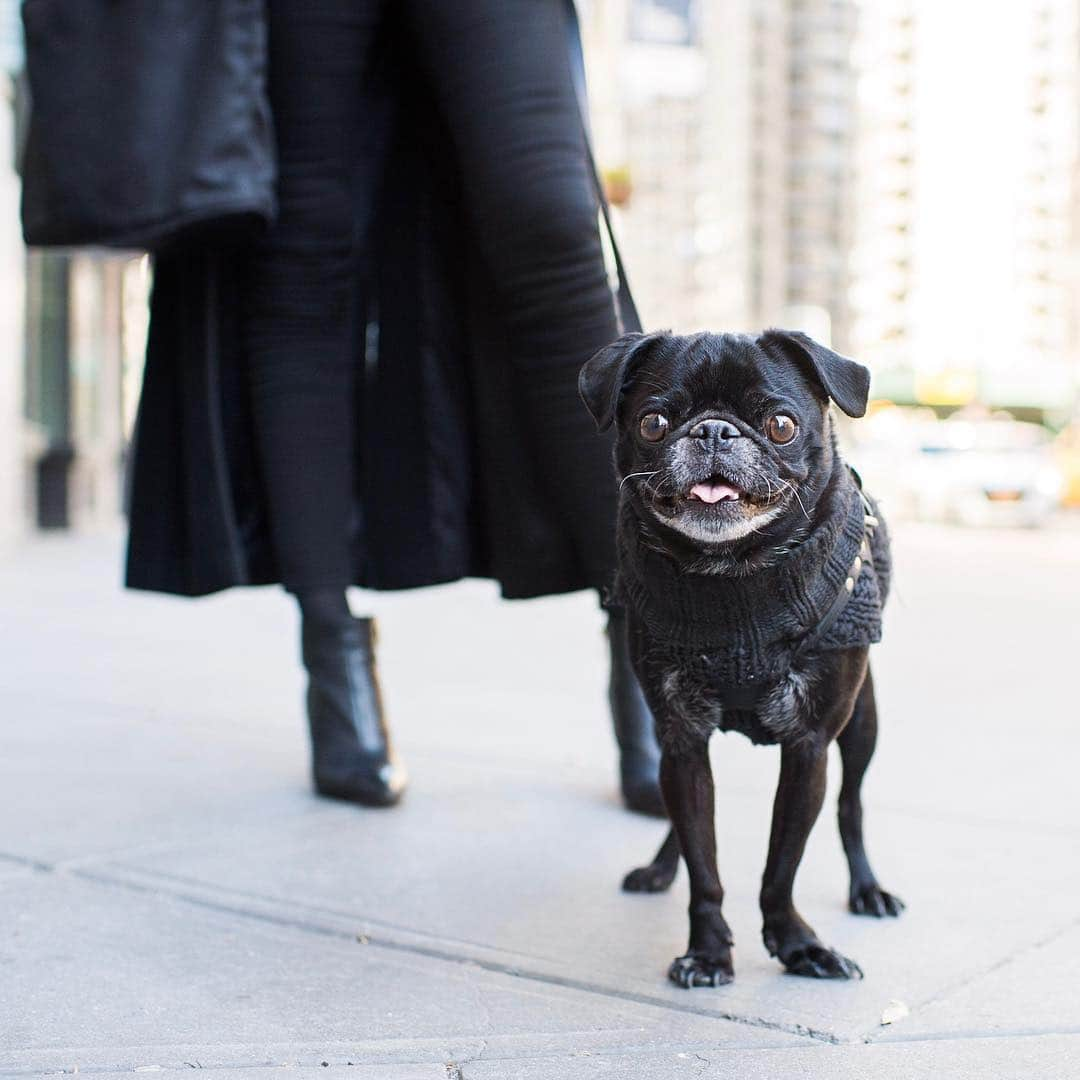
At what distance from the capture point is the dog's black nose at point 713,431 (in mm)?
1894

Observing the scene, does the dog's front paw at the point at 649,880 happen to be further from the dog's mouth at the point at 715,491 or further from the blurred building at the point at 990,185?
the blurred building at the point at 990,185

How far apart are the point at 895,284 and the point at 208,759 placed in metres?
77.5

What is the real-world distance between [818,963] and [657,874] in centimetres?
46

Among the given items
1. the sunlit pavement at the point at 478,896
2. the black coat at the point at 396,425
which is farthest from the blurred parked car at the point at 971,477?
the black coat at the point at 396,425

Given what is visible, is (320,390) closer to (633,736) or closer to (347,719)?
(347,719)

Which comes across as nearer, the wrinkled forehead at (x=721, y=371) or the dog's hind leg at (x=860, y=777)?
the wrinkled forehead at (x=721, y=371)

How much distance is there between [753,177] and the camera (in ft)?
255

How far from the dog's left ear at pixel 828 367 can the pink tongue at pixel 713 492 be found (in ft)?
0.61

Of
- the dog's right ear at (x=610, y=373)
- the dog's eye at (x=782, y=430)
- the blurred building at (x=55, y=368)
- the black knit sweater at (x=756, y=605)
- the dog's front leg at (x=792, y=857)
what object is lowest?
the blurred building at (x=55, y=368)

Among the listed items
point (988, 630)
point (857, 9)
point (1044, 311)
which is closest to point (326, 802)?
point (988, 630)

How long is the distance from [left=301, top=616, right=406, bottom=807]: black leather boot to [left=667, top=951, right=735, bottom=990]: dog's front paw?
1072mm

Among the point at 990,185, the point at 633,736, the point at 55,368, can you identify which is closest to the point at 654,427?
the point at 633,736

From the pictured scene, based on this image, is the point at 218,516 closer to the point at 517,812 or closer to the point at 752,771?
the point at 517,812

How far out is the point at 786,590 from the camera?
2.00 m
